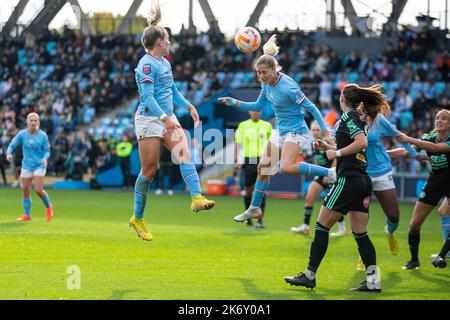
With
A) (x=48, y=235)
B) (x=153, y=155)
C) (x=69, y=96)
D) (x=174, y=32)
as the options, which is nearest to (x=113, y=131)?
(x=69, y=96)

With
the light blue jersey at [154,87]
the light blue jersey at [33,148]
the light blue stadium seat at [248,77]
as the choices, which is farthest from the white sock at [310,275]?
the light blue stadium seat at [248,77]

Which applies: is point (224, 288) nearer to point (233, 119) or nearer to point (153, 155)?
point (153, 155)

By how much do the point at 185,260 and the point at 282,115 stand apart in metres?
2.45

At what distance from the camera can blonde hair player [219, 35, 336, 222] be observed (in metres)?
11.7

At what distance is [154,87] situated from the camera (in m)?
10.9

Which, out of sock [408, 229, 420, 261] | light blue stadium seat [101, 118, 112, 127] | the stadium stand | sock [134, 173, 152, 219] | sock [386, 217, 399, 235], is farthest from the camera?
light blue stadium seat [101, 118, 112, 127]

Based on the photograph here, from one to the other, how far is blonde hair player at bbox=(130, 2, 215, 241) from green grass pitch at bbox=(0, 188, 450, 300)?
1.00 meters

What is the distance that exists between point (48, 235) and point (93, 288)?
18.0 ft

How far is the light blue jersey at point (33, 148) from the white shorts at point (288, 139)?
A: 7385mm

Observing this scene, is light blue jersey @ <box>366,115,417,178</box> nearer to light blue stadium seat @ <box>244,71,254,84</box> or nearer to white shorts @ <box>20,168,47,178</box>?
white shorts @ <box>20,168,47,178</box>

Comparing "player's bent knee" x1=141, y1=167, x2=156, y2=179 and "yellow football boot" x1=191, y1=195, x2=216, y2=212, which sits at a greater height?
"player's bent knee" x1=141, y1=167, x2=156, y2=179

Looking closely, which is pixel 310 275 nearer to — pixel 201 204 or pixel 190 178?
pixel 201 204

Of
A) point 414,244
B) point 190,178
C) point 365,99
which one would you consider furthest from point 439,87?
point 365,99

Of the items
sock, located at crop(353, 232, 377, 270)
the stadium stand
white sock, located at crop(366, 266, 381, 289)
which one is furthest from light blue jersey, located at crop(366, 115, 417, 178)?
the stadium stand
